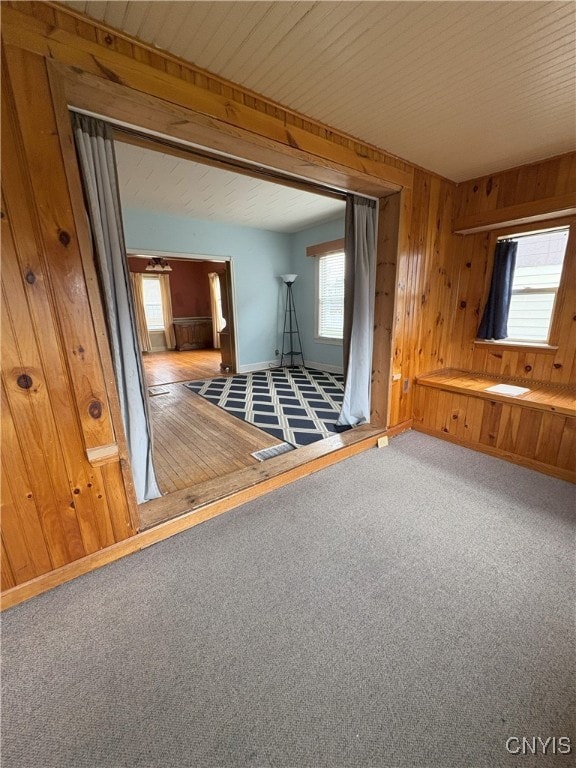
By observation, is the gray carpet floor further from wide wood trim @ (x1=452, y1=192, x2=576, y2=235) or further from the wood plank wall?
wide wood trim @ (x1=452, y1=192, x2=576, y2=235)

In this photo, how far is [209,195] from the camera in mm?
3625

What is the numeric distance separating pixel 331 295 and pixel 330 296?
1.1 inches

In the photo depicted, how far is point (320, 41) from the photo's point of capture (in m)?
1.33

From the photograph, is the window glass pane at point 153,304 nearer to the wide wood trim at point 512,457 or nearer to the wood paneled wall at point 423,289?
the wood paneled wall at point 423,289

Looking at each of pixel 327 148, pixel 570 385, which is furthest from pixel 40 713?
pixel 570 385

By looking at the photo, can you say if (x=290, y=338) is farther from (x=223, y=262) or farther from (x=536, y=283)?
(x=536, y=283)

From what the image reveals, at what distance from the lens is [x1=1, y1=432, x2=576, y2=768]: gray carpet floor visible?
940 mm

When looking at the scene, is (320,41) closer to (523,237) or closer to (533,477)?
(523,237)

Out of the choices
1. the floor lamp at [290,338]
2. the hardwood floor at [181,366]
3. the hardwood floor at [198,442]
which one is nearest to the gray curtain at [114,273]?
the hardwood floor at [198,442]

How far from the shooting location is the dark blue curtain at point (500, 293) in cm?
278

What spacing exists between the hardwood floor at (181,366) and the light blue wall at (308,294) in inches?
68.6

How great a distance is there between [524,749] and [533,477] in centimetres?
183

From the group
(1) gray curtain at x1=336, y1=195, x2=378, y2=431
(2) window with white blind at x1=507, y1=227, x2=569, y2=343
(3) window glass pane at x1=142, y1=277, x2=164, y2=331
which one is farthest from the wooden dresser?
(2) window with white blind at x1=507, y1=227, x2=569, y2=343

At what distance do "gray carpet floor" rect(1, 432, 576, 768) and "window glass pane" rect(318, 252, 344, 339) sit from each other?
3817 millimetres
